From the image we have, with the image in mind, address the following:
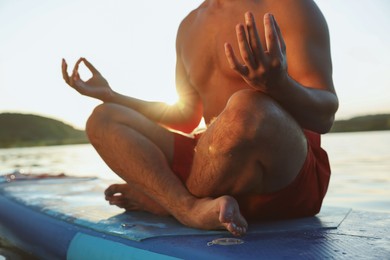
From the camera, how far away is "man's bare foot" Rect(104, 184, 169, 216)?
2.04 m

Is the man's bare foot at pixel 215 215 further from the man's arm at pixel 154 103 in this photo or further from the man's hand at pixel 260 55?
the man's arm at pixel 154 103

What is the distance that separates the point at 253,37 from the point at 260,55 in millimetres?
55

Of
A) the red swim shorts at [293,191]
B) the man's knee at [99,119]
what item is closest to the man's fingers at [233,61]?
the red swim shorts at [293,191]

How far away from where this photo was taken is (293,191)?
5.38 ft

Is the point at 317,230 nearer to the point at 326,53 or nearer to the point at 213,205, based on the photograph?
the point at 213,205

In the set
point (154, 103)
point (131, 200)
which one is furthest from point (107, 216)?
point (154, 103)

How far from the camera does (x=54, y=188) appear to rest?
3.08 meters

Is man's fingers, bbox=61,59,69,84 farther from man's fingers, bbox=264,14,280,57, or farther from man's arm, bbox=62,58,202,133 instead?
man's fingers, bbox=264,14,280,57

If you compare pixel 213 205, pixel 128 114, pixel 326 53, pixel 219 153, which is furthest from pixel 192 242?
pixel 326 53

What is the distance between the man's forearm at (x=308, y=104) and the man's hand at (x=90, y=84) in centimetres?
100

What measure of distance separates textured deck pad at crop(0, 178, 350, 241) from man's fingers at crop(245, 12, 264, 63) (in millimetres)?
669

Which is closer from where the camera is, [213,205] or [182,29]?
[213,205]

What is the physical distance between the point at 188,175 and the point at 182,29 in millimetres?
848

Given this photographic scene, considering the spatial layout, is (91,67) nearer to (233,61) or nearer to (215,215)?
(215,215)
